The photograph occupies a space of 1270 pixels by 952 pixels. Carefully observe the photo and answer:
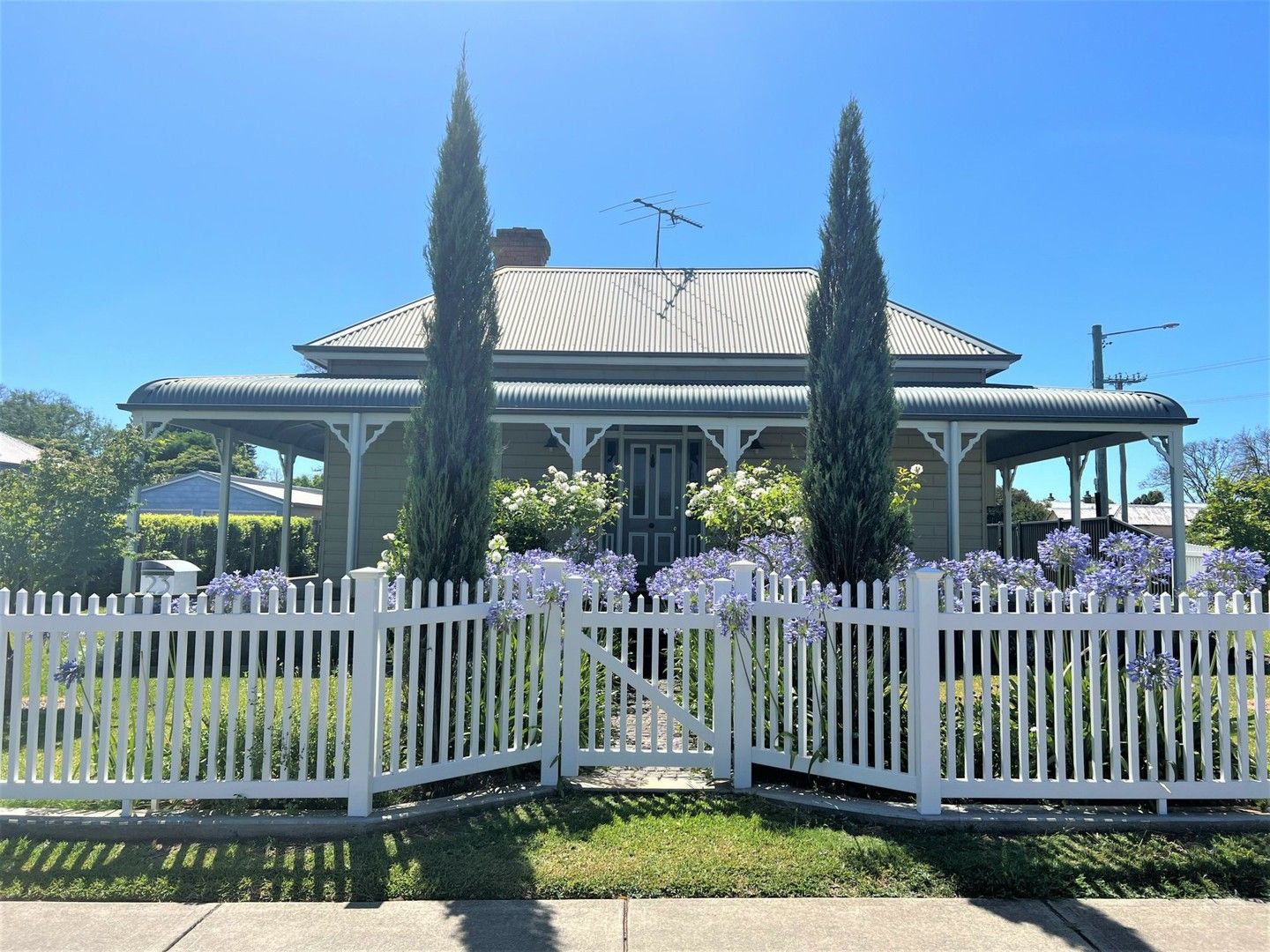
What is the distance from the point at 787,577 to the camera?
5.03 m

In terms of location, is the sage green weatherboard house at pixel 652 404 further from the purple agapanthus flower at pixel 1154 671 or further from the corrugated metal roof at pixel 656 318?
the purple agapanthus flower at pixel 1154 671

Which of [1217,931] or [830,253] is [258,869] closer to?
[1217,931]

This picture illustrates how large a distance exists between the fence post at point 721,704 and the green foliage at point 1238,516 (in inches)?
426

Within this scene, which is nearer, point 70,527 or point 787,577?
point 787,577

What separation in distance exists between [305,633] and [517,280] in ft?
48.7

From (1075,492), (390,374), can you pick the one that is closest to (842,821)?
(1075,492)

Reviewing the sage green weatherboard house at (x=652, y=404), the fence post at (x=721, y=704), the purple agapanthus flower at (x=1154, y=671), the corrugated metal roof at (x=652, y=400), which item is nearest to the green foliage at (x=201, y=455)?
the sage green weatherboard house at (x=652, y=404)

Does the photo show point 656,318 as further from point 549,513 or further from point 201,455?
point 201,455

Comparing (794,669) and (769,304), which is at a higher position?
(769,304)

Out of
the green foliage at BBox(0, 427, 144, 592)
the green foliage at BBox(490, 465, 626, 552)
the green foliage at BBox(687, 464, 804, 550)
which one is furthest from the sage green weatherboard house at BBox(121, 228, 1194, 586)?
the green foliage at BBox(0, 427, 144, 592)

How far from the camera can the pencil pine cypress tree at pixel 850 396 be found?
5.56 metres

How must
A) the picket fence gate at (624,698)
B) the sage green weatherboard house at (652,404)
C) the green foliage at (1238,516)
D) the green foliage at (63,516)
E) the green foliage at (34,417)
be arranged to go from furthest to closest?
1. the green foliage at (34,417)
2. the green foliage at (1238,516)
3. the sage green weatherboard house at (652,404)
4. the green foliage at (63,516)
5. the picket fence gate at (624,698)

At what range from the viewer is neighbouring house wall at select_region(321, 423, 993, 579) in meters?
13.1

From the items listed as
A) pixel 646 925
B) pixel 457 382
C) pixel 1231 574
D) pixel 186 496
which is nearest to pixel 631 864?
pixel 646 925
